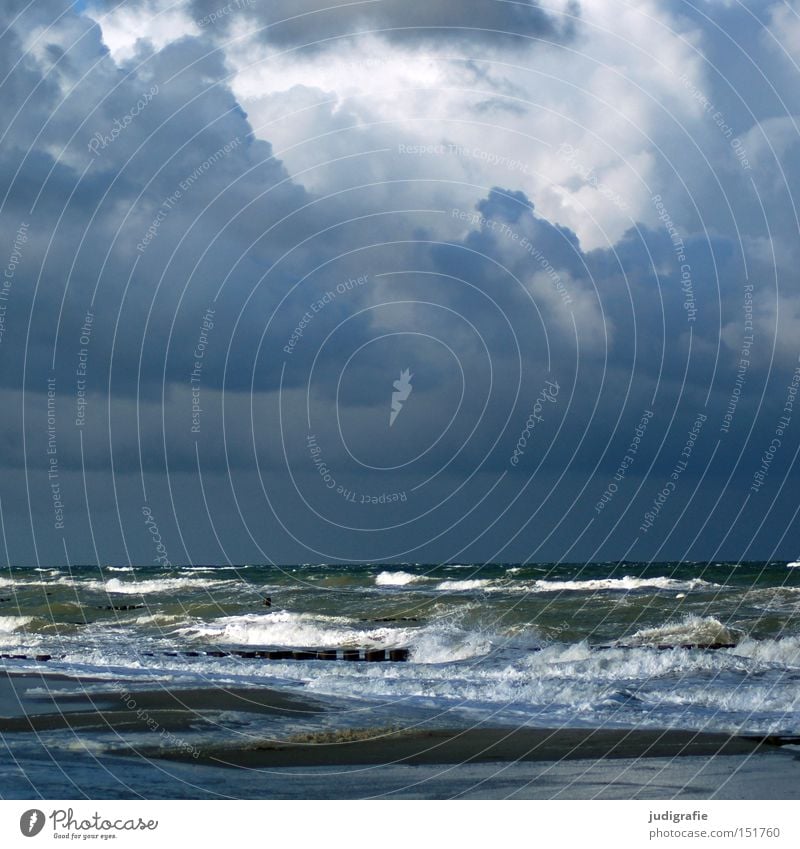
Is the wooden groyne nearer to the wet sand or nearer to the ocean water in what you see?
the ocean water

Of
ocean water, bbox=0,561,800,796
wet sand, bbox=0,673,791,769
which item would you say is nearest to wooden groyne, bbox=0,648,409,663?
ocean water, bbox=0,561,800,796

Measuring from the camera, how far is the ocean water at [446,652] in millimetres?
19281

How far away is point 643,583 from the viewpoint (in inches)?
2596

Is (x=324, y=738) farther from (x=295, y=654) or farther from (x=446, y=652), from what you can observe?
(x=295, y=654)

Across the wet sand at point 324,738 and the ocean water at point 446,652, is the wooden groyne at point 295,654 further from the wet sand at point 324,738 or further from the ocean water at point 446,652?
the wet sand at point 324,738

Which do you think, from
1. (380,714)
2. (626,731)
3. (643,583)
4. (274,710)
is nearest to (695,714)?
(626,731)

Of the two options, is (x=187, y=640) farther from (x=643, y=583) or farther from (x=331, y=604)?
(x=643, y=583)

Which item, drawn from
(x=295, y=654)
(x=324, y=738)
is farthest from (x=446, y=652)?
(x=324, y=738)

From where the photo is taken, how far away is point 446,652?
32.0 m

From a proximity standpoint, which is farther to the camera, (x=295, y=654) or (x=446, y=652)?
(x=295, y=654)

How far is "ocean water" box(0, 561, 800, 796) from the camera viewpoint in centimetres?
1928

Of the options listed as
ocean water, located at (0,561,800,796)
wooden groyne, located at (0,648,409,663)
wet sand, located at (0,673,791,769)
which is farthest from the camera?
wooden groyne, located at (0,648,409,663)

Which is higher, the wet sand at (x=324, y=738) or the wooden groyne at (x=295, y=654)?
the wet sand at (x=324, y=738)

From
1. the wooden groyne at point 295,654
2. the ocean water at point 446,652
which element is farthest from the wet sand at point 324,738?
the wooden groyne at point 295,654
